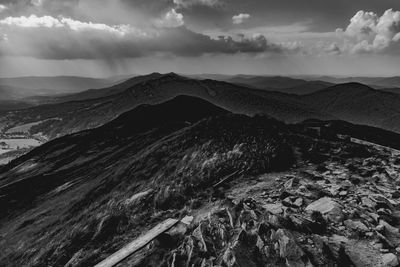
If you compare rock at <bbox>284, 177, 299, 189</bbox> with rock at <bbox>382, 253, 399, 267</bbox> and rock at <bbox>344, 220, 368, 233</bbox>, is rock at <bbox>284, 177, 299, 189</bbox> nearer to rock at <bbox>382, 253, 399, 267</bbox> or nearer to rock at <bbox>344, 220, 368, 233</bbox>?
rock at <bbox>344, 220, 368, 233</bbox>

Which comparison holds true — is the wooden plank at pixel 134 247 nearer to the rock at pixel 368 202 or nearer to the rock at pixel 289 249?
the rock at pixel 289 249

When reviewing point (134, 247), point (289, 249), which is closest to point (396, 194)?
point (289, 249)

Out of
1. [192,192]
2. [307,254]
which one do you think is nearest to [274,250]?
[307,254]

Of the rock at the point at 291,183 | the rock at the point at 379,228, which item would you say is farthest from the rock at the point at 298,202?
the rock at the point at 379,228

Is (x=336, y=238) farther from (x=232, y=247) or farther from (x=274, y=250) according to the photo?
(x=232, y=247)

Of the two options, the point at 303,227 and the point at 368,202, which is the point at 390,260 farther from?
the point at 368,202
